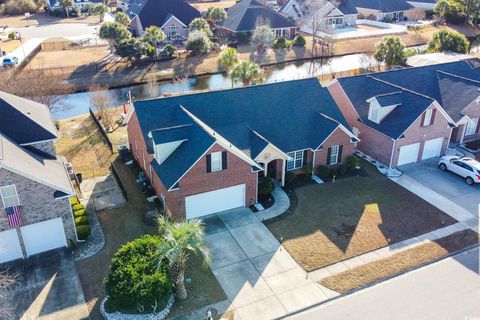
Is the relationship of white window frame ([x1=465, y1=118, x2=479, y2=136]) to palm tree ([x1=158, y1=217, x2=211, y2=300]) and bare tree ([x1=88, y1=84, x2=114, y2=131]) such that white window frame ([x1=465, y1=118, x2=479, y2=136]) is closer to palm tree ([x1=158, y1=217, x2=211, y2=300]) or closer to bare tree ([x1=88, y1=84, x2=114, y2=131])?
palm tree ([x1=158, y1=217, x2=211, y2=300])

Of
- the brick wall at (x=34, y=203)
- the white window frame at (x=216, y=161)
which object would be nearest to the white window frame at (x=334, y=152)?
the white window frame at (x=216, y=161)

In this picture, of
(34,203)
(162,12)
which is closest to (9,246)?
(34,203)

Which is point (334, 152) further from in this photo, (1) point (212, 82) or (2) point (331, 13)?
(2) point (331, 13)

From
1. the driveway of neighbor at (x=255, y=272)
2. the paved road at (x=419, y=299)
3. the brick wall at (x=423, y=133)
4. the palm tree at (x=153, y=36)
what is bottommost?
the paved road at (x=419, y=299)

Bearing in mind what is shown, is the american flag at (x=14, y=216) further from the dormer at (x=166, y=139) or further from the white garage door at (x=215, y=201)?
the white garage door at (x=215, y=201)

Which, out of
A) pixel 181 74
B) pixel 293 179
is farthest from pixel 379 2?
pixel 293 179

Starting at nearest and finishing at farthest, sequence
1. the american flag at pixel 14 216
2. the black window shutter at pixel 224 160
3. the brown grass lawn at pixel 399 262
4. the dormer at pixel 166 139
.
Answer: the american flag at pixel 14 216
the brown grass lawn at pixel 399 262
the black window shutter at pixel 224 160
the dormer at pixel 166 139

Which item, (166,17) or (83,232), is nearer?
(83,232)
